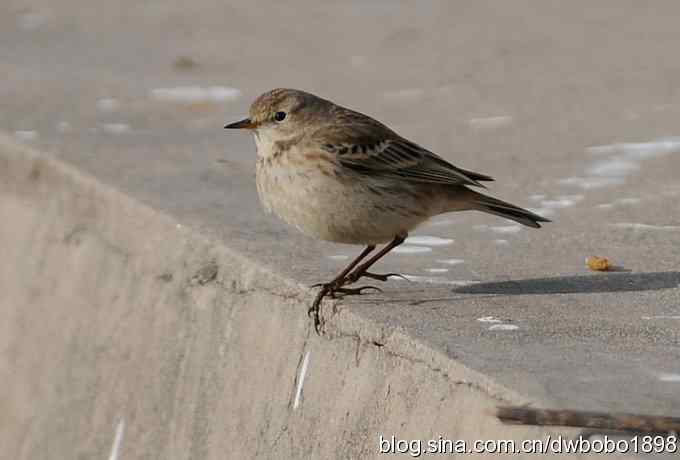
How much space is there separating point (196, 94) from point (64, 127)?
4.55 ft

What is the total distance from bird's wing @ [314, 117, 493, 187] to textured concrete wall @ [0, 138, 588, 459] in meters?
0.67

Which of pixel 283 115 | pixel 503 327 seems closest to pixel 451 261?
pixel 283 115

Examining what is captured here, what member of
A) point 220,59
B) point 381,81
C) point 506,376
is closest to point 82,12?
point 220,59

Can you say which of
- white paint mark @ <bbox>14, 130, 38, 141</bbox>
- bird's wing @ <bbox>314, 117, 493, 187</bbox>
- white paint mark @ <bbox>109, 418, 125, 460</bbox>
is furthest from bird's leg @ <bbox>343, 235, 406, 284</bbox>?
white paint mark @ <bbox>14, 130, 38, 141</bbox>

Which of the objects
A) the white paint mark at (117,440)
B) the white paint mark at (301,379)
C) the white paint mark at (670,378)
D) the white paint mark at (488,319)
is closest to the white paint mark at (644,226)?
the white paint mark at (488,319)

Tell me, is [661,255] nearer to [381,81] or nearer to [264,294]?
[264,294]

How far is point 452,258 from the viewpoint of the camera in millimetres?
7586

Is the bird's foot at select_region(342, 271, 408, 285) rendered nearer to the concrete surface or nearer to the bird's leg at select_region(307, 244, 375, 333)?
the bird's leg at select_region(307, 244, 375, 333)

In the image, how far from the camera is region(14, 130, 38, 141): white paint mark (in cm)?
960

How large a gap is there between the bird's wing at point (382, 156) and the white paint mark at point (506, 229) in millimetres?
928

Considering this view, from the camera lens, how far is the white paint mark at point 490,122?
10195 mm

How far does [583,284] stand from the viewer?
7.00 m

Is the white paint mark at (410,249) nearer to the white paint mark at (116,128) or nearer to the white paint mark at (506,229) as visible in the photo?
the white paint mark at (506,229)

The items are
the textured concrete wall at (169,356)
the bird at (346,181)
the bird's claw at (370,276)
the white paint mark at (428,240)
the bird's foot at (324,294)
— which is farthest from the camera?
the white paint mark at (428,240)
